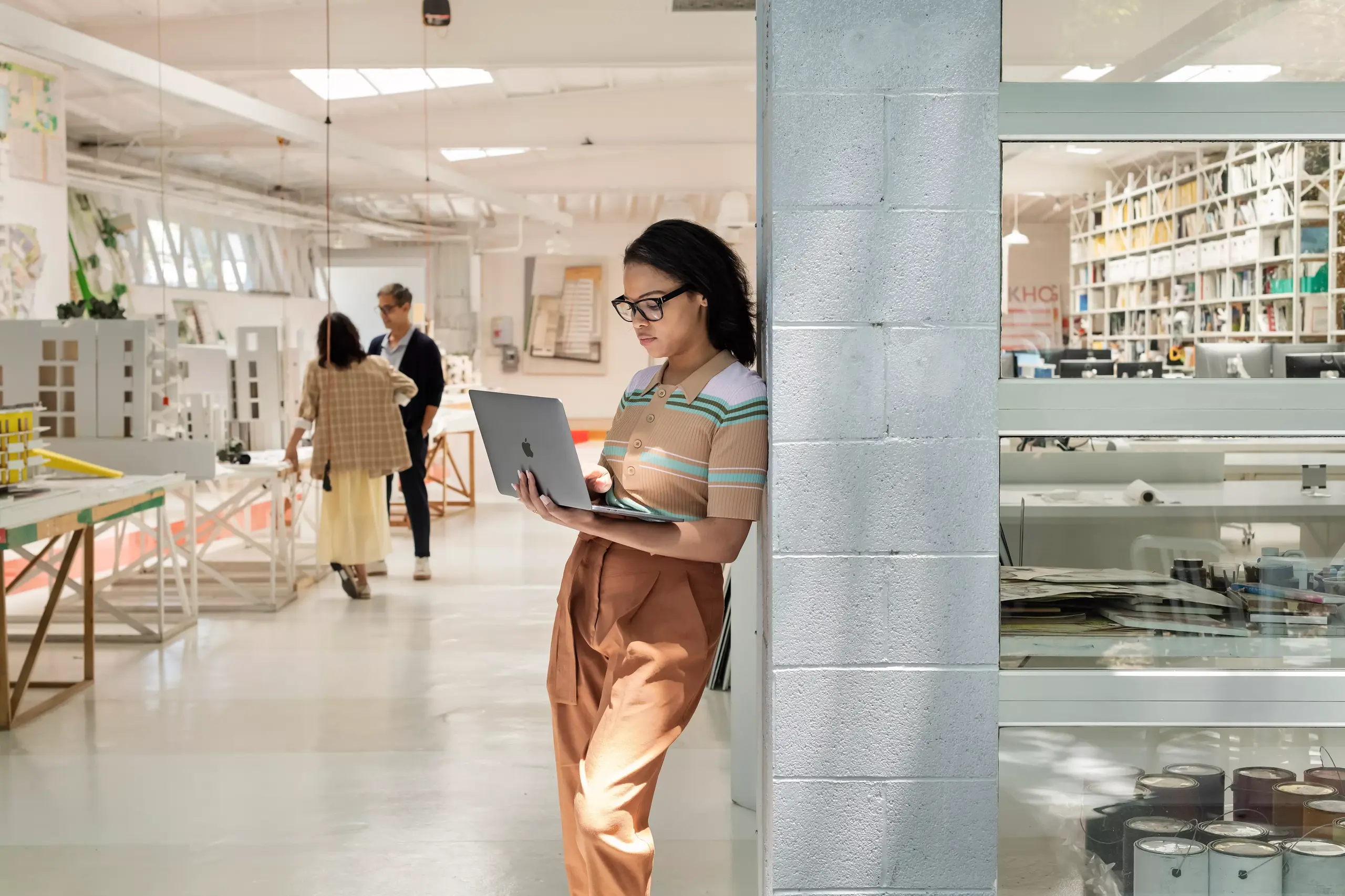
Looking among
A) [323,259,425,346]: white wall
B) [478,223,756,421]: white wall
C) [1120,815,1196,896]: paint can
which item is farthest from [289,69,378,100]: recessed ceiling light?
[478,223,756,421]: white wall

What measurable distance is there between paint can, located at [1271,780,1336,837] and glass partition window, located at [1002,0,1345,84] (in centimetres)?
102

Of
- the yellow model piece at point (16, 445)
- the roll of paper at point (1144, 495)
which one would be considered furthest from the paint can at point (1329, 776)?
the yellow model piece at point (16, 445)

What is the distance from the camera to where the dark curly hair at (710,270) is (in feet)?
6.61

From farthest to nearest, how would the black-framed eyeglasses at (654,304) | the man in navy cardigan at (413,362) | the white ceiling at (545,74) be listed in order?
the man in navy cardigan at (413,362)
the black-framed eyeglasses at (654,304)
the white ceiling at (545,74)

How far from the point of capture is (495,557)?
8062 millimetres

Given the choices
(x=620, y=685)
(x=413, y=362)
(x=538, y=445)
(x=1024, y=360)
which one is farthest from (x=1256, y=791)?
(x=413, y=362)

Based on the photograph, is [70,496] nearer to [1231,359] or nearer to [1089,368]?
[1089,368]

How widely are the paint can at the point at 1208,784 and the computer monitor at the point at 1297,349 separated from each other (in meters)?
0.59

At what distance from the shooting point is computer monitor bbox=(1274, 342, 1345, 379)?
1.78 m

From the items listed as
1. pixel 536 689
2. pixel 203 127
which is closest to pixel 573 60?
pixel 203 127

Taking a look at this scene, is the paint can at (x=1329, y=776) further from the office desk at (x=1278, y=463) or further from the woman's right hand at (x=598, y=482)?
the woman's right hand at (x=598, y=482)

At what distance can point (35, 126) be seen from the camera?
856cm

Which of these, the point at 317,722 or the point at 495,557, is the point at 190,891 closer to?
the point at 317,722

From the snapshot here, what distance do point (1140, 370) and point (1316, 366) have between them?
250mm
